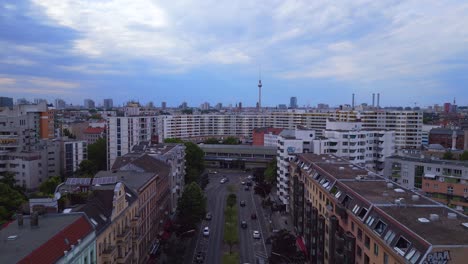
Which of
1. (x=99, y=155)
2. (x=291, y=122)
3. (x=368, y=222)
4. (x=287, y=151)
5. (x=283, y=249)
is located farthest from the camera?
(x=291, y=122)

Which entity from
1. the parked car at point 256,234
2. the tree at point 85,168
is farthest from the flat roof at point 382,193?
the tree at point 85,168

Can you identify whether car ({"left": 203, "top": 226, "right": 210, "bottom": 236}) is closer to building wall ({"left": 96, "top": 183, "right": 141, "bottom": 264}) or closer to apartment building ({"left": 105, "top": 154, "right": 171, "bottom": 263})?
apartment building ({"left": 105, "top": 154, "right": 171, "bottom": 263})

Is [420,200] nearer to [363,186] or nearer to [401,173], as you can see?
[363,186]

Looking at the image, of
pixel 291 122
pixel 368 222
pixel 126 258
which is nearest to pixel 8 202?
pixel 126 258

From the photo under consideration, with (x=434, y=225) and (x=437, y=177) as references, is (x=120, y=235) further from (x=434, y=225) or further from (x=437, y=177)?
(x=437, y=177)

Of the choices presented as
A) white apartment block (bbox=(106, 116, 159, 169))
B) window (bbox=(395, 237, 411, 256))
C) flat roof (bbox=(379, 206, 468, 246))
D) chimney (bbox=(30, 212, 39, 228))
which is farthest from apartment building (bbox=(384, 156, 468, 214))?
white apartment block (bbox=(106, 116, 159, 169))

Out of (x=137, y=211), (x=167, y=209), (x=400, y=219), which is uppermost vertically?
(x=400, y=219)

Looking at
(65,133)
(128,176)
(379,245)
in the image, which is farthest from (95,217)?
(65,133)
